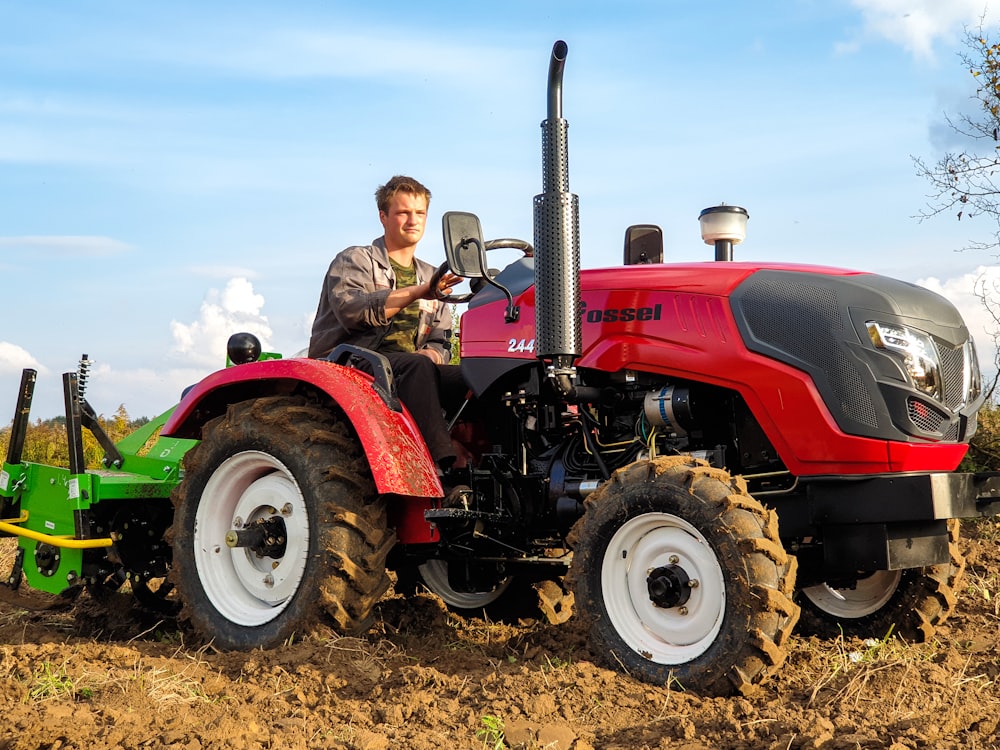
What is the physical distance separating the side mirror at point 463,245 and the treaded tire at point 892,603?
80.7 inches

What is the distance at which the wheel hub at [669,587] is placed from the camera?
3748mm

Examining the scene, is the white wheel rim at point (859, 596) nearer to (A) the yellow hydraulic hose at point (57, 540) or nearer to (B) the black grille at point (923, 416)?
(B) the black grille at point (923, 416)

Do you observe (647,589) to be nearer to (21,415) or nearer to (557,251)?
(557,251)

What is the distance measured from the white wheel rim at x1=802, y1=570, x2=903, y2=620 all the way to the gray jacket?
2050 millimetres

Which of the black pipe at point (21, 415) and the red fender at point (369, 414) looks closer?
the red fender at point (369, 414)

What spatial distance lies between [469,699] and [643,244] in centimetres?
225

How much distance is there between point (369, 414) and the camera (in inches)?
176

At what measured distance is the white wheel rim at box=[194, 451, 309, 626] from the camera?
15.3ft

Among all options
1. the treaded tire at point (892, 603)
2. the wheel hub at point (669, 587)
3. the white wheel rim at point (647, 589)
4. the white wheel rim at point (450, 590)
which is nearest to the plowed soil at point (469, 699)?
the treaded tire at point (892, 603)

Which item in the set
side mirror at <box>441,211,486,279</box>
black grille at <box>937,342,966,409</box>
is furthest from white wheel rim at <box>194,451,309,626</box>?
black grille at <box>937,342,966,409</box>

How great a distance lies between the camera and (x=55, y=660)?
4.28 m

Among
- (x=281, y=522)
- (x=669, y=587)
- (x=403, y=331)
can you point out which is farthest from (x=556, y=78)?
(x=281, y=522)

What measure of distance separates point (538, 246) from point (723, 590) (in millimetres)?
1401

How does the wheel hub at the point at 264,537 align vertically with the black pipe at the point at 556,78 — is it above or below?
below
